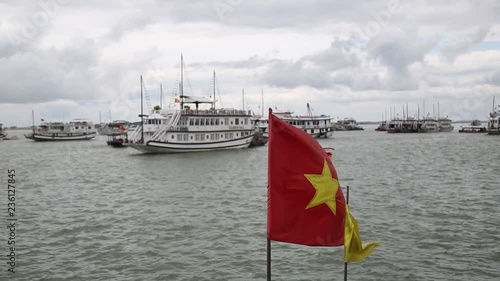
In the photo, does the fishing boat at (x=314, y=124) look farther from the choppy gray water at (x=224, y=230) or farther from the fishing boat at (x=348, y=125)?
the fishing boat at (x=348, y=125)

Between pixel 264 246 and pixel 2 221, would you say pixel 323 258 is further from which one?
pixel 2 221

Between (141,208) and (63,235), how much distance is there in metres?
→ 5.04

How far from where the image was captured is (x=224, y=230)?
16.5 m

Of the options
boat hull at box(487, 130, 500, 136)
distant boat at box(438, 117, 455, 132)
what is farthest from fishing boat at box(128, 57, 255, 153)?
distant boat at box(438, 117, 455, 132)

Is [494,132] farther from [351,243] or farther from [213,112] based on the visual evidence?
[351,243]

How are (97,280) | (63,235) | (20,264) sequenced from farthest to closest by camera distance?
(63,235), (20,264), (97,280)

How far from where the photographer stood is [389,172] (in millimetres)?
33125

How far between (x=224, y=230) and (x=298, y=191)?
10.9 metres

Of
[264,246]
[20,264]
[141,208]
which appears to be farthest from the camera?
[141,208]

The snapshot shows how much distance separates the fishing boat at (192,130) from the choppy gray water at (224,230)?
1810 centimetres

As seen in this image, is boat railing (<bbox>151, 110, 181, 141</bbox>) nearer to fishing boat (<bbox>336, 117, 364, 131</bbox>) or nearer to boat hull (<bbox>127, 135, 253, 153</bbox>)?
boat hull (<bbox>127, 135, 253, 153</bbox>)

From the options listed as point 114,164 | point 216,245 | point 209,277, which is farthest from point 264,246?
point 114,164

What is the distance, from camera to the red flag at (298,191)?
5965 millimetres

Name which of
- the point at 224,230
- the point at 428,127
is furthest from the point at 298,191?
the point at 428,127
